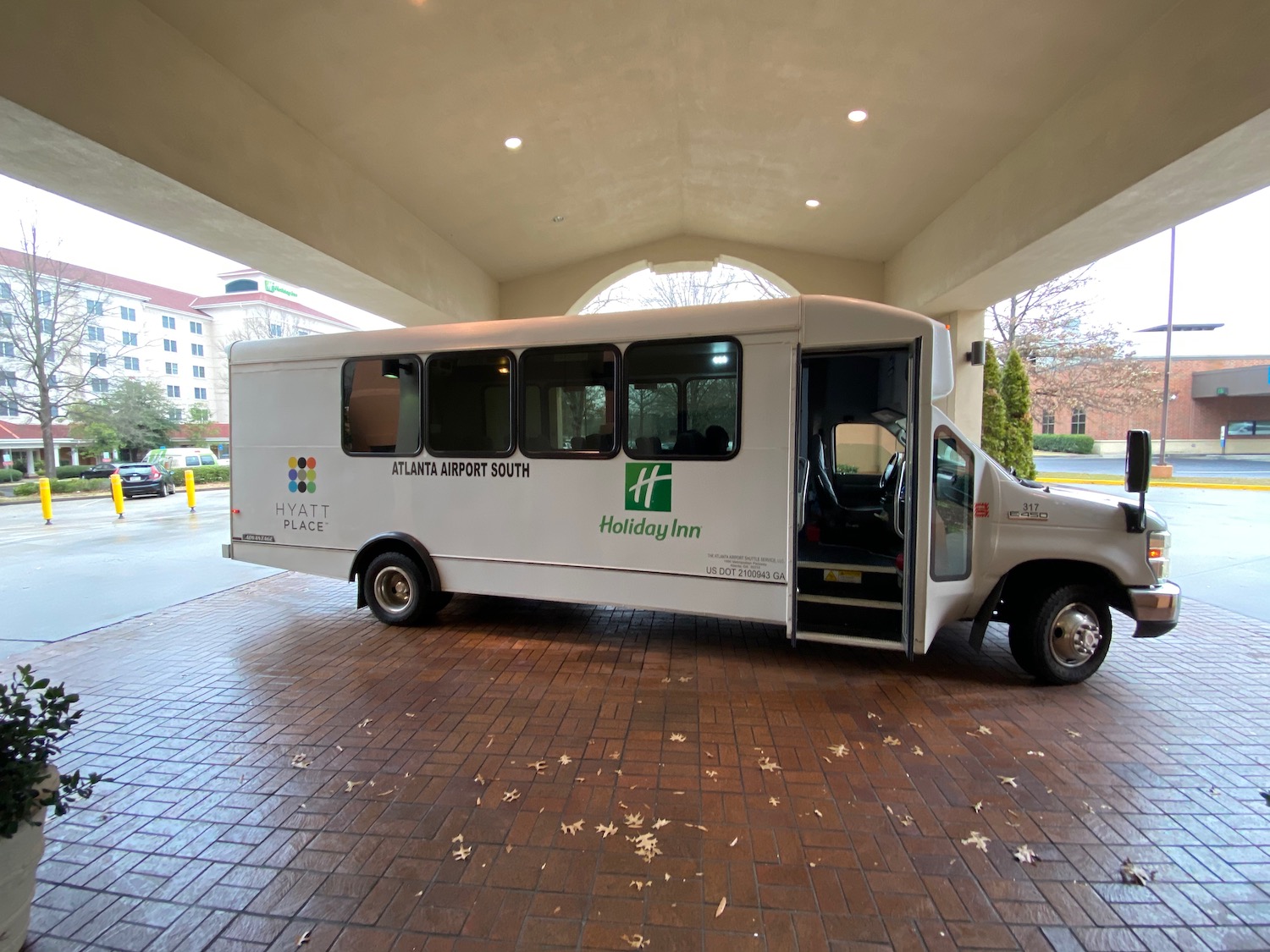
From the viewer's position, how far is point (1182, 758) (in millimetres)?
3312

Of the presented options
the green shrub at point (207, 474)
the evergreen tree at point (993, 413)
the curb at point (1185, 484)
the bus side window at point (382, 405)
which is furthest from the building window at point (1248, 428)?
the green shrub at point (207, 474)

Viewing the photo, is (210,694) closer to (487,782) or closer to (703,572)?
(487,782)

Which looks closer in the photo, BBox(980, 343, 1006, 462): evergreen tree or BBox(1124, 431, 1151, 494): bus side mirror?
BBox(1124, 431, 1151, 494): bus side mirror

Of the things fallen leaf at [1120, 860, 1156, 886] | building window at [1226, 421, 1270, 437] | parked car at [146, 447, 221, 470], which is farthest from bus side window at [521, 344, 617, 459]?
parked car at [146, 447, 221, 470]

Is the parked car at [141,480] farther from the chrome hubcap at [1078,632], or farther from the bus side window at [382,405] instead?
the chrome hubcap at [1078,632]

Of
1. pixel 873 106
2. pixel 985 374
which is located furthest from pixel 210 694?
pixel 985 374

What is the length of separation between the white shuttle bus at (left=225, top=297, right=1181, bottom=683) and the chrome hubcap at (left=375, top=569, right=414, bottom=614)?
0.08ft

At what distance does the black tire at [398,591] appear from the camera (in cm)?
559

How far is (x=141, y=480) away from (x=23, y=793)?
75.1 feet

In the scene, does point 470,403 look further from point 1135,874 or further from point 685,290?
point 685,290

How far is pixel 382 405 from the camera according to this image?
18.2 feet

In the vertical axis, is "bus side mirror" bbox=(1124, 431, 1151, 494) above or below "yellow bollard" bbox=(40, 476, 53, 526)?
above

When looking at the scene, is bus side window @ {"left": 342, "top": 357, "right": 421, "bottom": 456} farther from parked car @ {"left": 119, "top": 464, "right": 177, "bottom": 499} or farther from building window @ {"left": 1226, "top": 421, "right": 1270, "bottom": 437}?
building window @ {"left": 1226, "top": 421, "right": 1270, "bottom": 437}

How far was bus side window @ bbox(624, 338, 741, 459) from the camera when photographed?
14.8 feet
